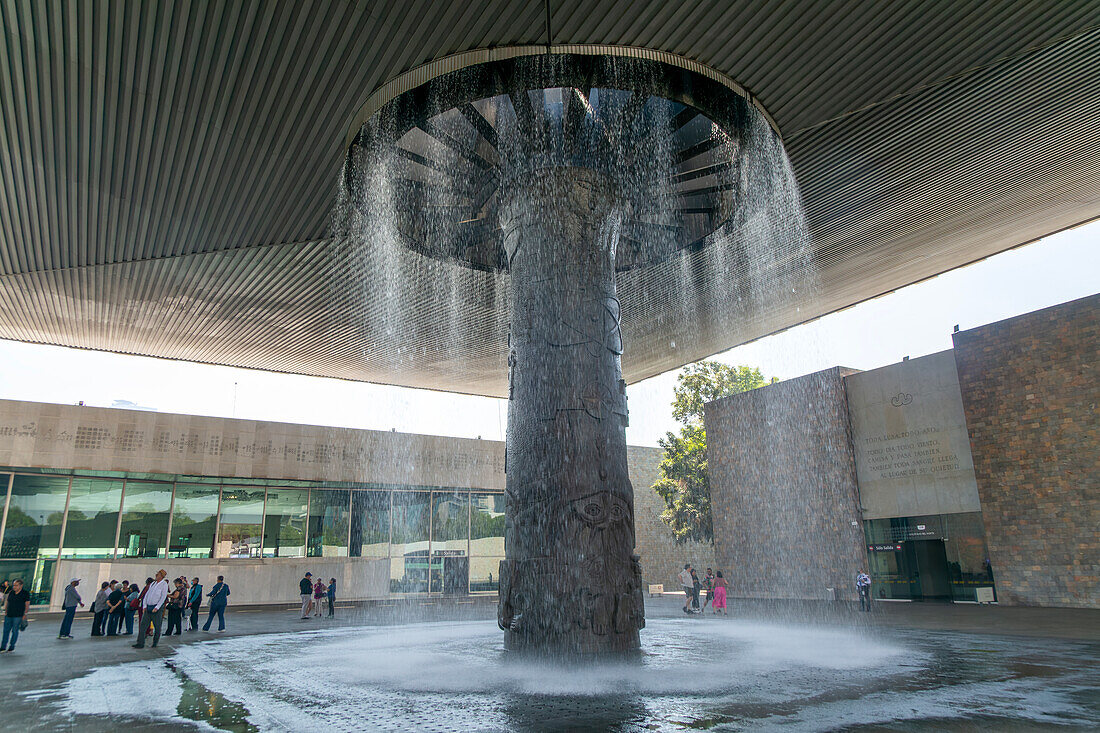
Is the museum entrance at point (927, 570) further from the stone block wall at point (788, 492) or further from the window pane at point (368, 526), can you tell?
the window pane at point (368, 526)

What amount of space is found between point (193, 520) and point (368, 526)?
587 centimetres

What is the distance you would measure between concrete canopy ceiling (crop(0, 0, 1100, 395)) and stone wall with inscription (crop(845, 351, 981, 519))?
3.31 metres

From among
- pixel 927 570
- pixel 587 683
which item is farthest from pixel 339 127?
pixel 927 570

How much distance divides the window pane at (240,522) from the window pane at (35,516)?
4.48 metres

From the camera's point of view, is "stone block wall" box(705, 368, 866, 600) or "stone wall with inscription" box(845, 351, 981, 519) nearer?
"stone wall with inscription" box(845, 351, 981, 519)

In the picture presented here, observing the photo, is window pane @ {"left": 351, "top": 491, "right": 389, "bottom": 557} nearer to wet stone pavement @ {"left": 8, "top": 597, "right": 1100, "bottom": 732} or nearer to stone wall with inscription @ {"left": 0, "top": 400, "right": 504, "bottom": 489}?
stone wall with inscription @ {"left": 0, "top": 400, "right": 504, "bottom": 489}

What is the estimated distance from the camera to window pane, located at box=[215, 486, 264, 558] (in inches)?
890

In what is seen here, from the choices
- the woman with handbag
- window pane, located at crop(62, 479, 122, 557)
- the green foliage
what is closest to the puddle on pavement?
the woman with handbag

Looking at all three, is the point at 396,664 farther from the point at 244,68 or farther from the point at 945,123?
the point at 945,123

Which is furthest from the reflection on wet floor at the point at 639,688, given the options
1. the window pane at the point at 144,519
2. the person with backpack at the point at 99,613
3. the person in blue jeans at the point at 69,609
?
the window pane at the point at 144,519

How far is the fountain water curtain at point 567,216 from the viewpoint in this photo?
27.5ft

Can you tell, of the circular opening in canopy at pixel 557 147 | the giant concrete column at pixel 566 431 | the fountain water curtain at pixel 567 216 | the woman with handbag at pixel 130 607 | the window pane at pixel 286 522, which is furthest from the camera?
the window pane at pixel 286 522

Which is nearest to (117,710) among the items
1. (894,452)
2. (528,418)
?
(528,418)

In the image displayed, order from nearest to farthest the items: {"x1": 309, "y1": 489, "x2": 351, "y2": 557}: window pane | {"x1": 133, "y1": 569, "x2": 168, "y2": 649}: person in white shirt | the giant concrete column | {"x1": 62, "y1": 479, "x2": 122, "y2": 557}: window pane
Result: the giant concrete column → {"x1": 133, "y1": 569, "x2": 168, "y2": 649}: person in white shirt → {"x1": 62, "y1": 479, "x2": 122, "y2": 557}: window pane → {"x1": 309, "y1": 489, "x2": 351, "y2": 557}: window pane
